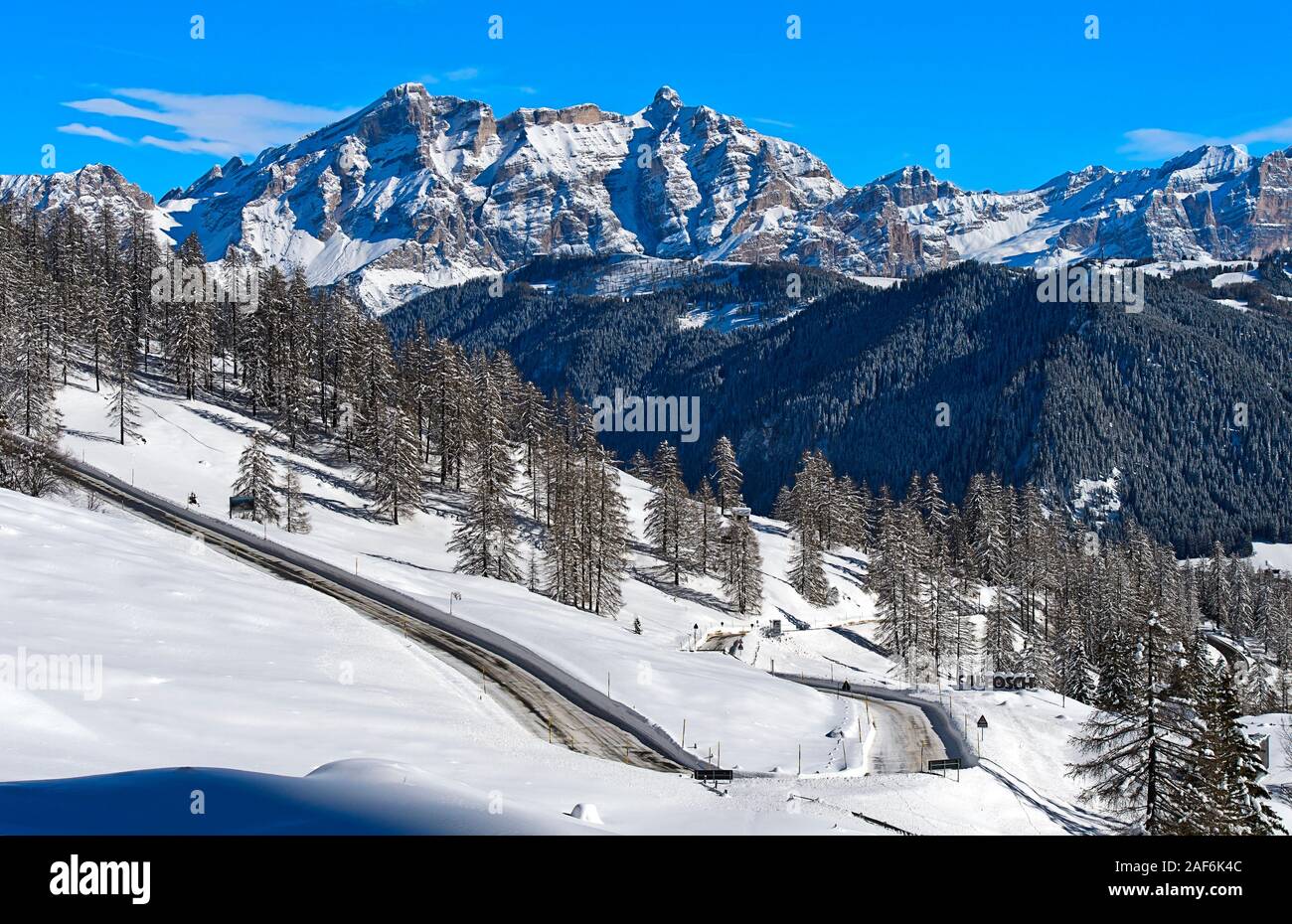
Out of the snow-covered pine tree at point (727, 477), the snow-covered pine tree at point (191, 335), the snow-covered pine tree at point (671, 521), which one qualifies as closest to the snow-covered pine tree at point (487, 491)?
the snow-covered pine tree at point (671, 521)

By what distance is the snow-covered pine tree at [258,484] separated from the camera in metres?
64.9

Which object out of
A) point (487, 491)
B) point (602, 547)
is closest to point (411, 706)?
point (602, 547)

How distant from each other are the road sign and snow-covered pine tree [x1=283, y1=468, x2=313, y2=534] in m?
44.9

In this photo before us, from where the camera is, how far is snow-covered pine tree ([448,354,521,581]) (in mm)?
64188

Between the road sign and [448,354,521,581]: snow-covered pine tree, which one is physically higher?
[448,354,521,581]: snow-covered pine tree

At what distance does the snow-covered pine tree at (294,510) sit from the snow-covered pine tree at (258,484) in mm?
903

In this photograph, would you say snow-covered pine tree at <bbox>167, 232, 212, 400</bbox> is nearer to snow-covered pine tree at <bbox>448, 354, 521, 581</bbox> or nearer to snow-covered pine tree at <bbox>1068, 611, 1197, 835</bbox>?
snow-covered pine tree at <bbox>448, 354, 521, 581</bbox>

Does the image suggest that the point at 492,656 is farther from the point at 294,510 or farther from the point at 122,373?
the point at 122,373

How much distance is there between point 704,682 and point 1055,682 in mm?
42222

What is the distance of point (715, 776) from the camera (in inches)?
1052

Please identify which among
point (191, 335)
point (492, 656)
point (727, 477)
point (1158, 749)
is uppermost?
point (191, 335)

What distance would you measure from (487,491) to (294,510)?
527 inches

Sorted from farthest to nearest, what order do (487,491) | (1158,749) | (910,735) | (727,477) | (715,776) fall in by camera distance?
(727,477), (487,491), (910,735), (1158,749), (715,776)

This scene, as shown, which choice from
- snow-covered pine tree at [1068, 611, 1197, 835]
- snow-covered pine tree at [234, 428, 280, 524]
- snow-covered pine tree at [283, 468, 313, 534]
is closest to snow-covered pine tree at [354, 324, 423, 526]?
snow-covered pine tree at [283, 468, 313, 534]
